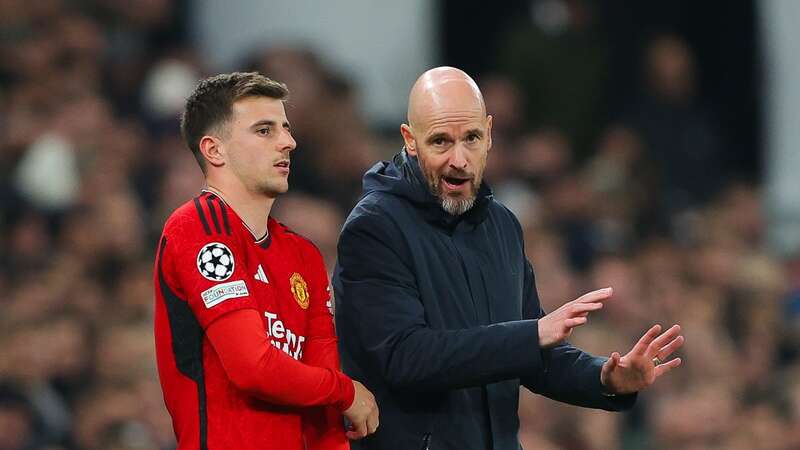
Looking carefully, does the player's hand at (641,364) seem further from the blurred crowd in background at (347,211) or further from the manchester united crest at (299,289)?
the blurred crowd in background at (347,211)

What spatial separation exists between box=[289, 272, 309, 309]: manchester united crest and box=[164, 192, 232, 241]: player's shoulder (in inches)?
9.6

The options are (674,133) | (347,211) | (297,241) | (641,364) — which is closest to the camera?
(641,364)

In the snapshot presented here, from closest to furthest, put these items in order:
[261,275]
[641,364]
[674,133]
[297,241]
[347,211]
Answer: [261,275] → [641,364] → [297,241] → [347,211] → [674,133]

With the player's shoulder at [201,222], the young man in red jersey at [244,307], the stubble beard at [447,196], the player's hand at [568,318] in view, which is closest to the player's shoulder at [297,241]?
the young man in red jersey at [244,307]

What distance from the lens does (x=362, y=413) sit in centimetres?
399

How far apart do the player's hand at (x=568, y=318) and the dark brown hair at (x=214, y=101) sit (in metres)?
0.93

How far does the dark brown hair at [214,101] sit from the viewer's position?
4031 mm

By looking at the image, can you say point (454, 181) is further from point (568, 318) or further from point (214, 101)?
point (214, 101)

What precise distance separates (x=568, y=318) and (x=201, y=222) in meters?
0.92

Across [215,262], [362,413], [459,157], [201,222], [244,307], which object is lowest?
[362,413]

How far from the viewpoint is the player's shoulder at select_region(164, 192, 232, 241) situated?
3865 millimetres

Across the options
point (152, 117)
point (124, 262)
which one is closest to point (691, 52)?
point (152, 117)

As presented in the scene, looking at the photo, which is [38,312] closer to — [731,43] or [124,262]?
[124,262]

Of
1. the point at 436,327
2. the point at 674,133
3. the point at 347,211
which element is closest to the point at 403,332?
the point at 436,327
